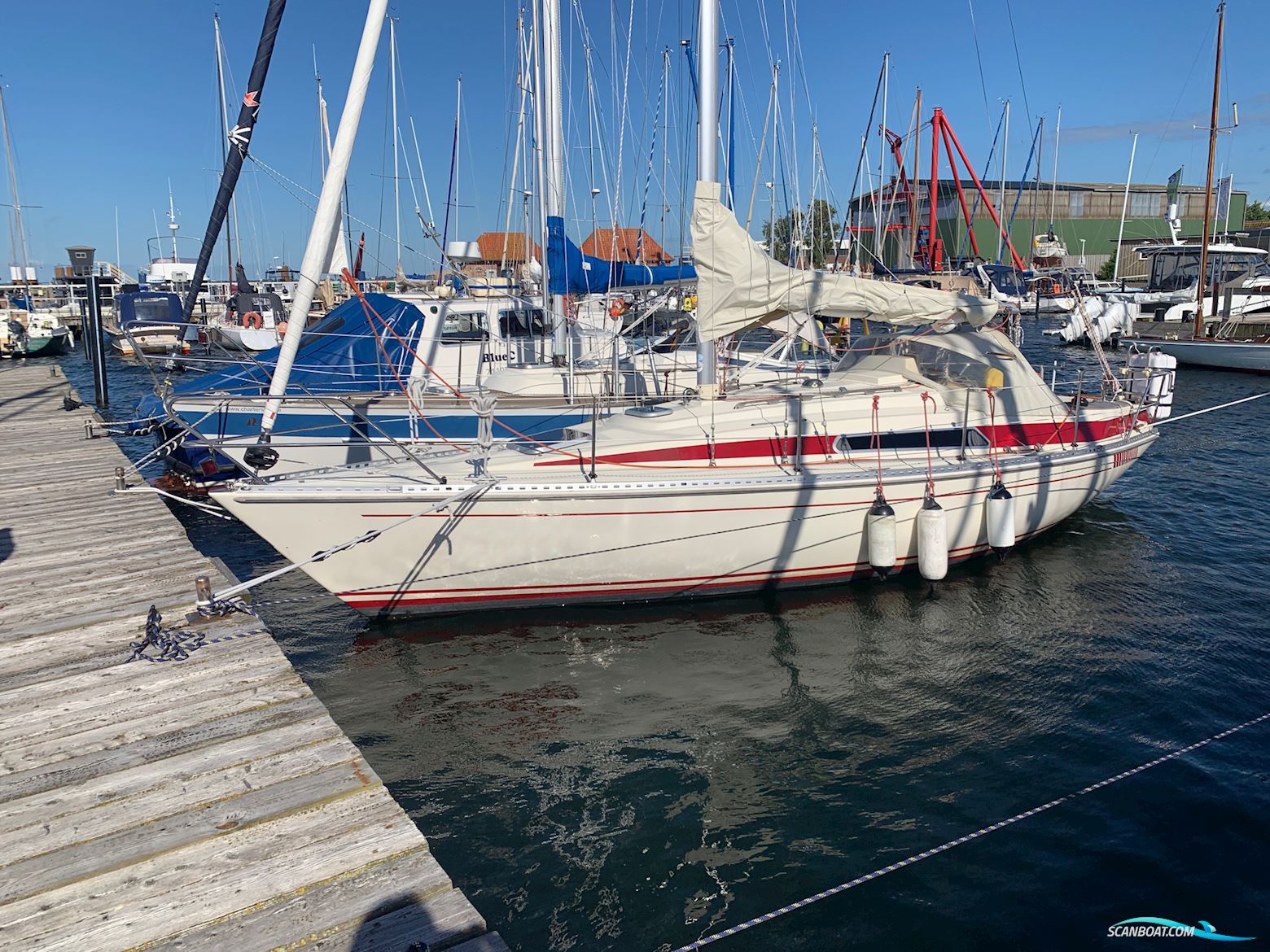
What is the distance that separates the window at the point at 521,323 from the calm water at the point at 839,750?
6098 millimetres

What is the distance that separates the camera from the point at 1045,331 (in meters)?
42.5

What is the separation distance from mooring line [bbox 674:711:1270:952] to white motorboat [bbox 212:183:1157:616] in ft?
9.29

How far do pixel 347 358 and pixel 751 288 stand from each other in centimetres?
752

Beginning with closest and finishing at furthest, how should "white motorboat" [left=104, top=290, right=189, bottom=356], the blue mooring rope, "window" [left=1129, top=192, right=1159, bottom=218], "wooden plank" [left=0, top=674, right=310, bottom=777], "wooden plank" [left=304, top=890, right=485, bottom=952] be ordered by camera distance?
"wooden plank" [left=304, top=890, right=485, bottom=952] < "wooden plank" [left=0, top=674, right=310, bottom=777] < the blue mooring rope < "white motorboat" [left=104, top=290, right=189, bottom=356] < "window" [left=1129, top=192, right=1159, bottom=218]

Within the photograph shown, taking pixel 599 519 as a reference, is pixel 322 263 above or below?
above

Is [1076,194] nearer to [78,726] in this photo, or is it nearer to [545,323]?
[545,323]

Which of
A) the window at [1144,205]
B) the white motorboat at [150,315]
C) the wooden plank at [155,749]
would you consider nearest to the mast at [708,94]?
the wooden plank at [155,749]

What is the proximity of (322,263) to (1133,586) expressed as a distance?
924cm

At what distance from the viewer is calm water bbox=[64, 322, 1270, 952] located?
473 centimetres

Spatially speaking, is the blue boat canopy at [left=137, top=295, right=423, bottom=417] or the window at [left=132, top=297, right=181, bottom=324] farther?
the window at [left=132, top=297, right=181, bottom=324]

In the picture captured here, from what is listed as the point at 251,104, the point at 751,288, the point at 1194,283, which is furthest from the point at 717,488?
the point at 1194,283

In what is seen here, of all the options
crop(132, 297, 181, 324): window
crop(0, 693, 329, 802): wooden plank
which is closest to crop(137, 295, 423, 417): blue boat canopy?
crop(0, 693, 329, 802): wooden plank

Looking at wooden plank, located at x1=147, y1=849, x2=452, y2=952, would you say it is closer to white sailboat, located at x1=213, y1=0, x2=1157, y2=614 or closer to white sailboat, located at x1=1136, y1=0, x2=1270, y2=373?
white sailboat, located at x1=213, y1=0, x2=1157, y2=614

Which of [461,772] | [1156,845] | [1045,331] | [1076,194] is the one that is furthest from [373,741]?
[1076,194]
